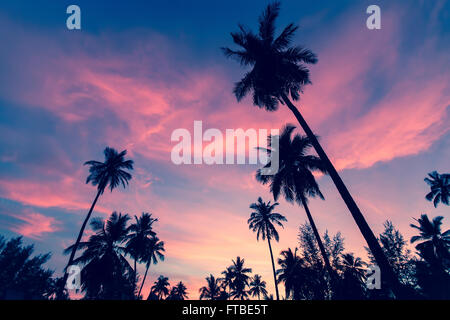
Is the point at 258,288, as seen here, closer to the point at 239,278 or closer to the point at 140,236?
the point at 239,278

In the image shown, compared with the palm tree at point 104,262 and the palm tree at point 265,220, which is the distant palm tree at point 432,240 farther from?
the palm tree at point 104,262

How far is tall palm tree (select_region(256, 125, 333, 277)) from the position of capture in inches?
679

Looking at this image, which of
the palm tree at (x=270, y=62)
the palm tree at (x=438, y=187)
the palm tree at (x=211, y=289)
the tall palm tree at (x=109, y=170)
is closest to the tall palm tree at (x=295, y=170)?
the palm tree at (x=270, y=62)

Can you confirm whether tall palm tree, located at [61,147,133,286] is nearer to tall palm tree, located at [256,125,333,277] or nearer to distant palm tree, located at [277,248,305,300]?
tall palm tree, located at [256,125,333,277]

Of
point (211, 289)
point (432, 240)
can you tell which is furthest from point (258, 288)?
point (432, 240)

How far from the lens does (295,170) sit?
17.9m

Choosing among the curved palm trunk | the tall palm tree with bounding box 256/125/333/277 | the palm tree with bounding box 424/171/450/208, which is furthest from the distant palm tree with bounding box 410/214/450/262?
the curved palm trunk

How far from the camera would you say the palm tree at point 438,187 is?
3048 cm

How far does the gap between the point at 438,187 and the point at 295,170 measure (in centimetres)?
3096

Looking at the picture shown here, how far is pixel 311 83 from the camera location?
14.2 metres

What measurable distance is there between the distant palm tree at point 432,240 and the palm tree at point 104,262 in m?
47.7

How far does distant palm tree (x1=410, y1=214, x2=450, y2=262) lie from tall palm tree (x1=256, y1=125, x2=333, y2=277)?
33373mm
